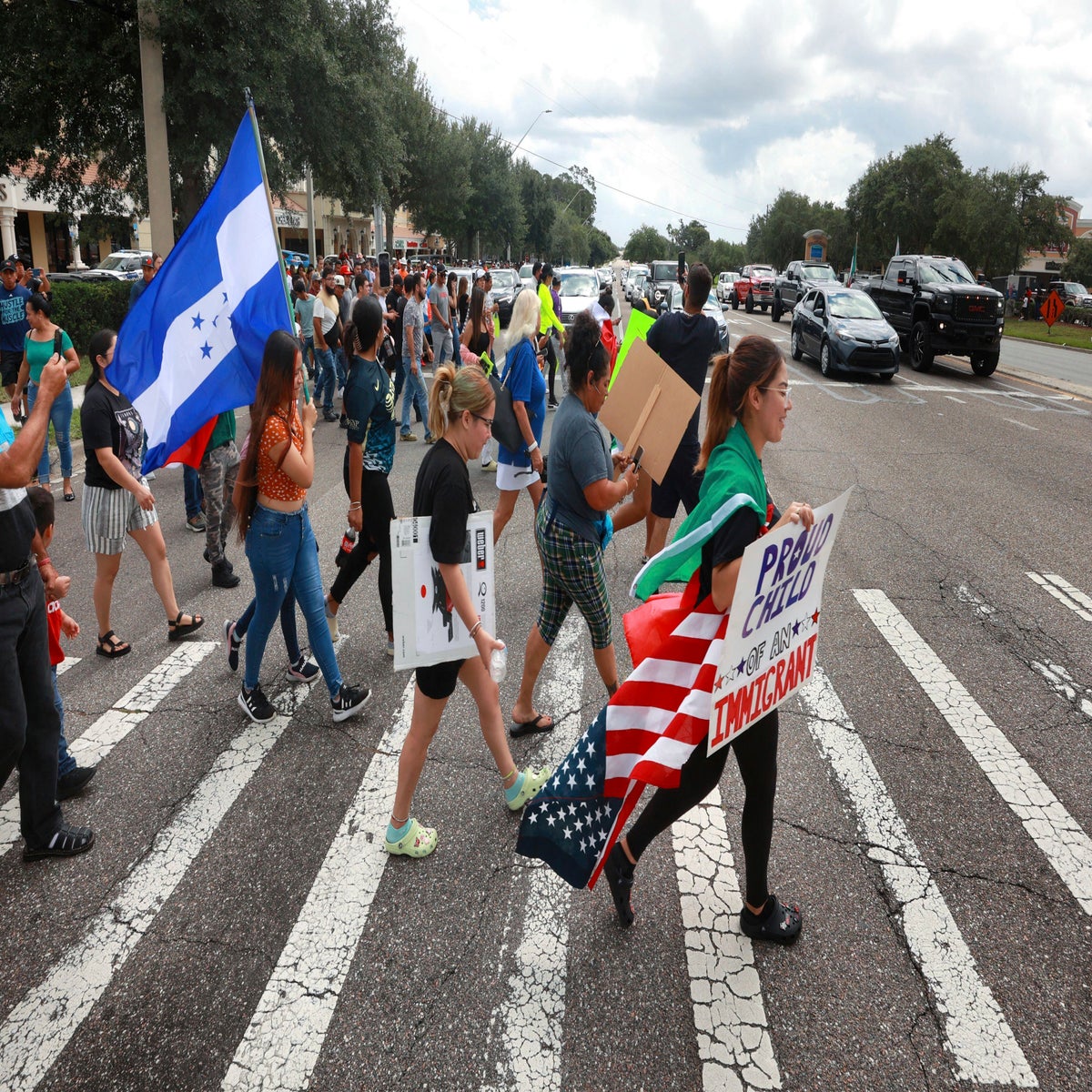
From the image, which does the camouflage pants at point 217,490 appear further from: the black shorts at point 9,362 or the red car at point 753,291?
the red car at point 753,291

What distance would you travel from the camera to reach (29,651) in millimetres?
3393

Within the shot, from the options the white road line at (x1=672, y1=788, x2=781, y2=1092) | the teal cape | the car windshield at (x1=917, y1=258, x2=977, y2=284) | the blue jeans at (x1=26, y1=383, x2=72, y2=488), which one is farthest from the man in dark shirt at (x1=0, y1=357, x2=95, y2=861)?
the car windshield at (x1=917, y1=258, x2=977, y2=284)

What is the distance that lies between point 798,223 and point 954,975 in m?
88.6

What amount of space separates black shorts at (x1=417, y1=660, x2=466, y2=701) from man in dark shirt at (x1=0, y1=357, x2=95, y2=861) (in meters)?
1.51

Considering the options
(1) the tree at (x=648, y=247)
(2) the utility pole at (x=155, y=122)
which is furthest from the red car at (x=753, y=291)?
(1) the tree at (x=648, y=247)

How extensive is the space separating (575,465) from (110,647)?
11.2ft

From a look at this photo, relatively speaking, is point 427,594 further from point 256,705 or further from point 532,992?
point 256,705

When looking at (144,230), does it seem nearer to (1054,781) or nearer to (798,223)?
(798,223)

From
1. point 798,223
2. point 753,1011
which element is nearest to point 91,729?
point 753,1011

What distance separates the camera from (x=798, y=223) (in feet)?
270

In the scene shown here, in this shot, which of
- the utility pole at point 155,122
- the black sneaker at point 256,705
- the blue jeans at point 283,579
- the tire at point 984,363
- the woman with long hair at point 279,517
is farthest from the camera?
the tire at point 984,363

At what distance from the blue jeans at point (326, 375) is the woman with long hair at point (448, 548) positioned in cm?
1067

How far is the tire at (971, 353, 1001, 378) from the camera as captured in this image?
19.1m

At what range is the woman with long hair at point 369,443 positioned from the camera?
5270 mm
